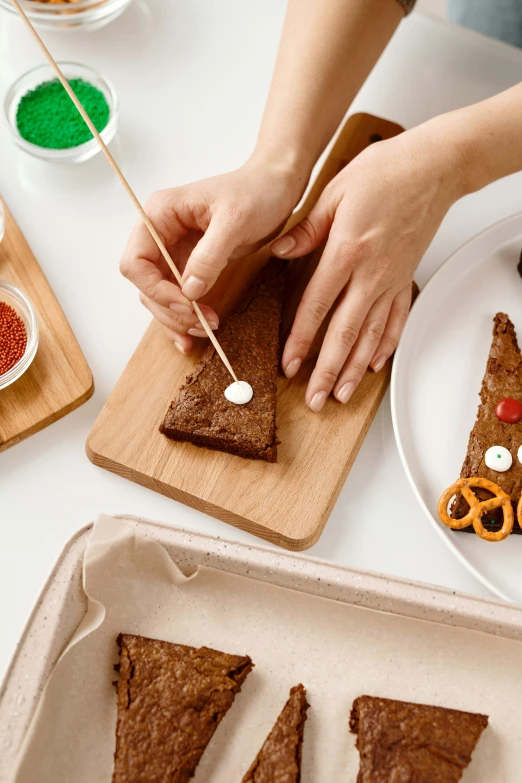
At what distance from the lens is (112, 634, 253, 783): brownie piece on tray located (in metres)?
1.17

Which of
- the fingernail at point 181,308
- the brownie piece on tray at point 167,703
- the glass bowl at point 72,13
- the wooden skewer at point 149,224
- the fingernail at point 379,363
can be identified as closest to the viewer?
the brownie piece on tray at point 167,703

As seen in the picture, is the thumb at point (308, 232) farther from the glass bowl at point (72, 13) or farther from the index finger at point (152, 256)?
the glass bowl at point (72, 13)

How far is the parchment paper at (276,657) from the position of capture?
47.4 inches

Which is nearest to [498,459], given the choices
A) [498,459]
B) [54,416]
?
[498,459]

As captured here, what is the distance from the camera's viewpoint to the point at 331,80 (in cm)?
170

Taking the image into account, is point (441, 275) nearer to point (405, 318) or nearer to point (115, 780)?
point (405, 318)

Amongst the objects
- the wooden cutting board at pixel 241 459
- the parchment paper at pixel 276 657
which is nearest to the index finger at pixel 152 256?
the wooden cutting board at pixel 241 459

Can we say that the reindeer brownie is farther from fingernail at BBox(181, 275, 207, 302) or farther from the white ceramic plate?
fingernail at BBox(181, 275, 207, 302)

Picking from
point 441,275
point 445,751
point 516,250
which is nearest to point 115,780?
point 445,751

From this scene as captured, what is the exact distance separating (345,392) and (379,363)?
0.11 metres

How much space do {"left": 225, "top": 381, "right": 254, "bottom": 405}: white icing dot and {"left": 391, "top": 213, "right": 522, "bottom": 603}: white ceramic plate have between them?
0.32m

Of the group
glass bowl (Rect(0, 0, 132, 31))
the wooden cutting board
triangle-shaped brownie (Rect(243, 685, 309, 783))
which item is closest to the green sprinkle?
glass bowl (Rect(0, 0, 132, 31))

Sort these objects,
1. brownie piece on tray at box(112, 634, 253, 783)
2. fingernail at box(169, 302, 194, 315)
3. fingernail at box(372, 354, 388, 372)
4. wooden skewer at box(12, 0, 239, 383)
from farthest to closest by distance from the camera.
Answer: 1. fingernail at box(372, 354, 388, 372)
2. fingernail at box(169, 302, 194, 315)
3. wooden skewer at box(12, 0, 239, 383)
4. brownie piece on tray at box(112, 634, 253, 783)

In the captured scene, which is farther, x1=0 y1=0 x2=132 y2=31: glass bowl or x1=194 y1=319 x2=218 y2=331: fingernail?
x1=0 y1=0 x2=132 y2=31: glass bowl
